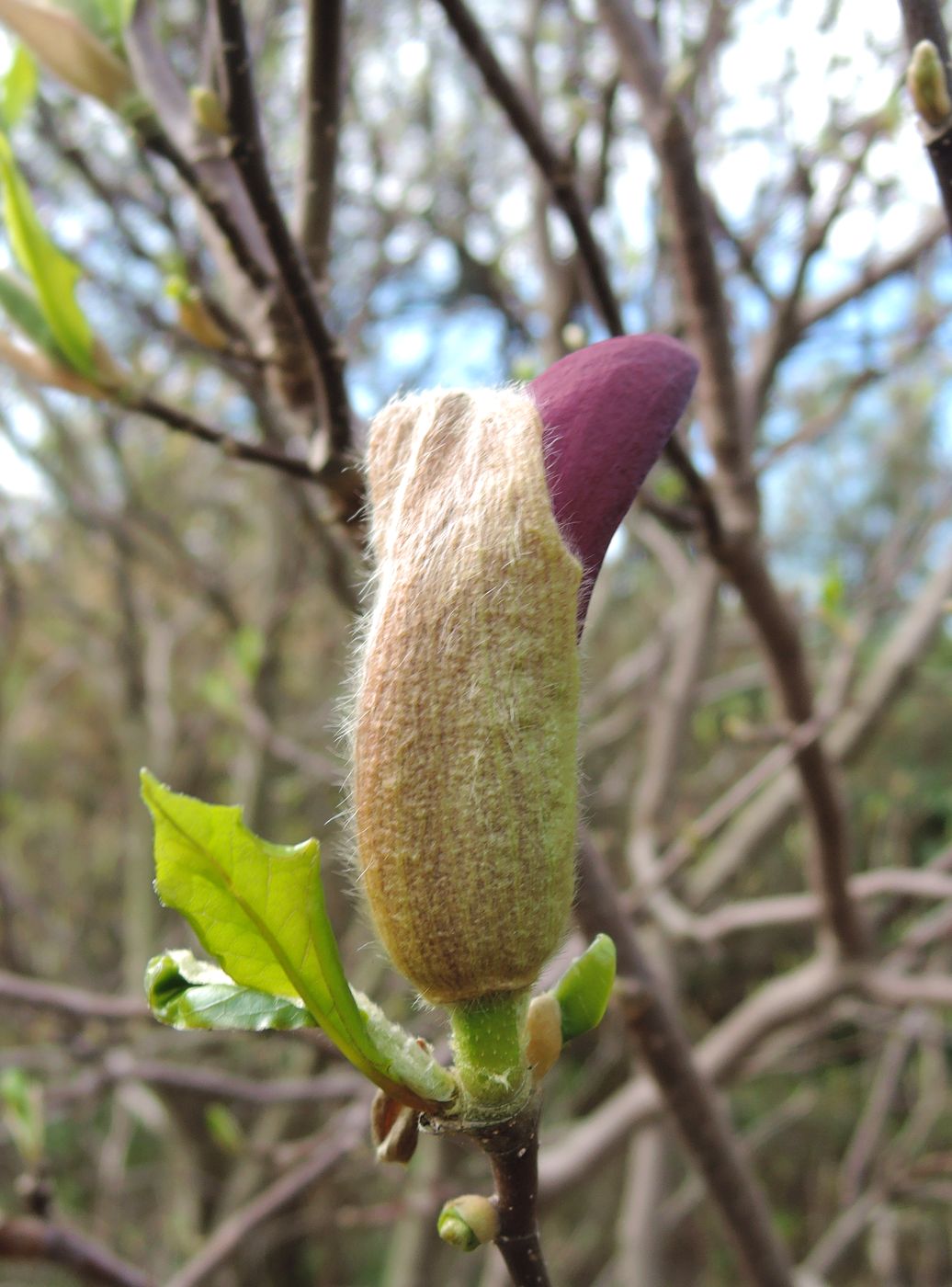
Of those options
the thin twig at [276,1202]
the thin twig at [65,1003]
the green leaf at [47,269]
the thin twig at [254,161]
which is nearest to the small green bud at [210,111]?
the thin twig at [254,161]

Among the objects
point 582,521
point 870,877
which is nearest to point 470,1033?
point 582,521

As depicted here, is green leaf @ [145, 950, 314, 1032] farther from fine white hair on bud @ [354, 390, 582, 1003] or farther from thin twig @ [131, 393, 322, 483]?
thin twig @ [131, 393, 322, 483]

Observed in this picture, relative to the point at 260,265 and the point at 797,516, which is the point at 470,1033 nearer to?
the point at 260,265

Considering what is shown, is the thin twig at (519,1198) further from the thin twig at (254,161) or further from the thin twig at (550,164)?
the thin twig at (550,164)

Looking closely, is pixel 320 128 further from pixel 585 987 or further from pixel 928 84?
pixel 585 987

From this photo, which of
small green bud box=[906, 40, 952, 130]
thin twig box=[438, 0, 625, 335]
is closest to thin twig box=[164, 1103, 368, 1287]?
thin twig box=[438, 0, 625, 335]

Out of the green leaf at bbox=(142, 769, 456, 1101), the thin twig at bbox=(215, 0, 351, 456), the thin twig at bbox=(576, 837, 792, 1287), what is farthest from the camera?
the thin twig at bbox=(576, 837, 792, 1287)
